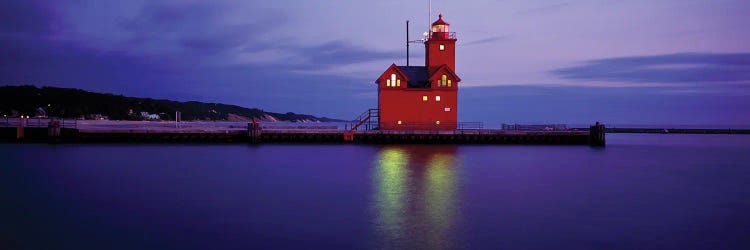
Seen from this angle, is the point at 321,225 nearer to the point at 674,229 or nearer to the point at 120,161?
the point at 674,229

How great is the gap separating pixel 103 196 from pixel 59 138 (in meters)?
26.6

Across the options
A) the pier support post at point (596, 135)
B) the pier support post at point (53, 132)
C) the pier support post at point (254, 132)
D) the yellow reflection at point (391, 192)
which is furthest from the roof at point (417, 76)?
the pier support post at point (53, 132)

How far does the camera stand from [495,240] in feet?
42.7

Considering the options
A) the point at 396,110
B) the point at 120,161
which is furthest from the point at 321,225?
the point at 396,110

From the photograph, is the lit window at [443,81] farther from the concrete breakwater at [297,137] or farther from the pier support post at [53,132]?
the pier support post at [53,132]

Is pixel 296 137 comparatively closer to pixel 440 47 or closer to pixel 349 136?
pixel 349 136

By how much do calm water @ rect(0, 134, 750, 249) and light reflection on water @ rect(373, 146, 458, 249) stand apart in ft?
0.23

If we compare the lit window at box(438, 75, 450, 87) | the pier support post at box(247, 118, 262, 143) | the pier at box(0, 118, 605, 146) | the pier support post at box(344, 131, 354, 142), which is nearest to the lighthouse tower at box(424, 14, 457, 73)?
the lit window at box(438, 75, 450, 87)

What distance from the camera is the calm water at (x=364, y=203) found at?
1297 cm

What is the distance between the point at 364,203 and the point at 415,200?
190 cm

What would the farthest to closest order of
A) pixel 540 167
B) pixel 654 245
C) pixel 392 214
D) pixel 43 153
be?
pixel 43 153, pixel 540 167, pixel 392 214, pixel 654 245

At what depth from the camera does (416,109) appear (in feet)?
139

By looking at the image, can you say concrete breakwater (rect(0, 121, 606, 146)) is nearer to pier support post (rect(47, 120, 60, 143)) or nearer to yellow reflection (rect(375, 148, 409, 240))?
pier support post (rect(47, 120, 60, 143))

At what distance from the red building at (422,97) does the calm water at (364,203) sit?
885 cm
